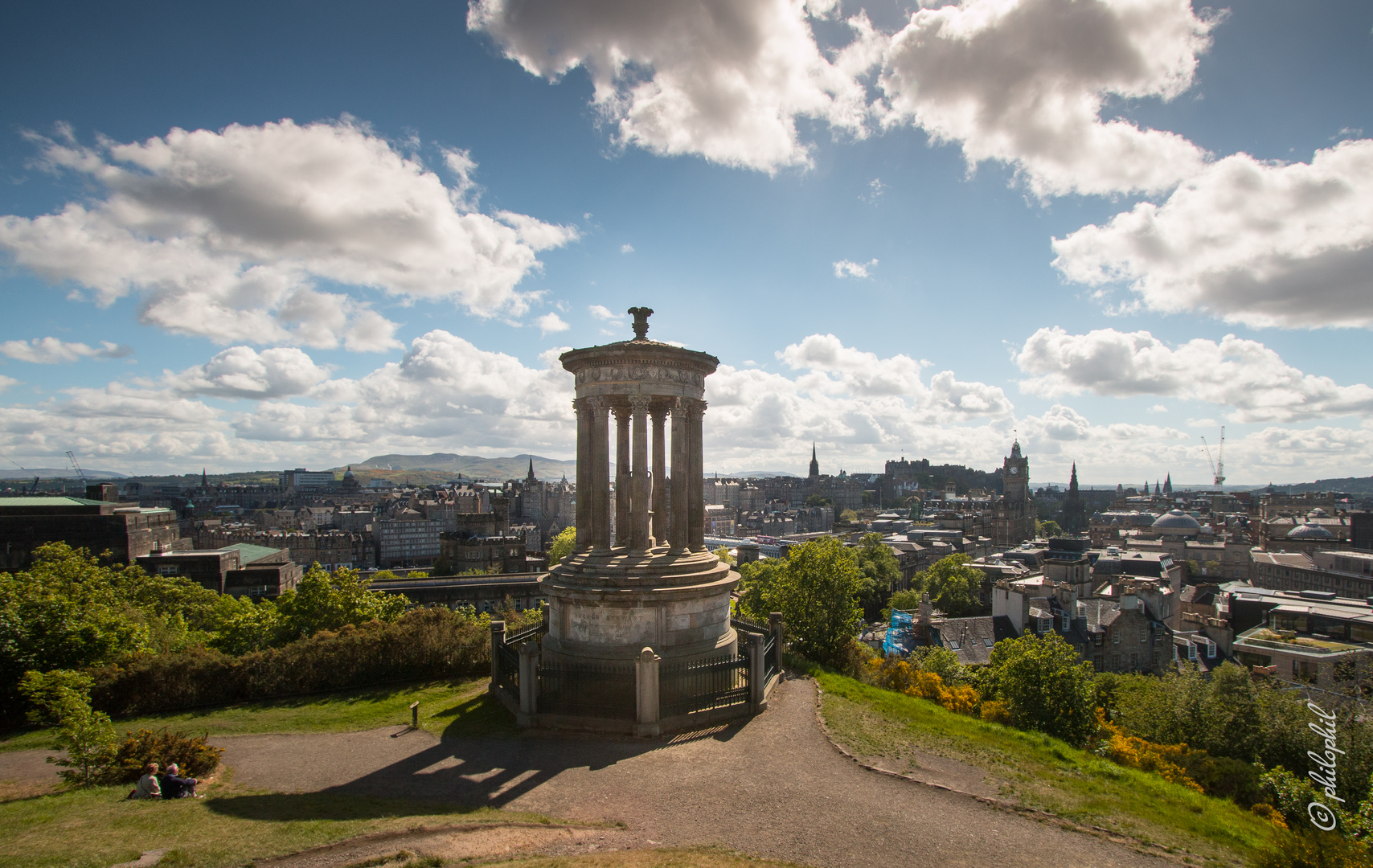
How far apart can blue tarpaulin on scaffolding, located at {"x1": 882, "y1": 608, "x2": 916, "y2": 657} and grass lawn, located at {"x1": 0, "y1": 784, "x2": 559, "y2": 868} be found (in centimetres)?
4545

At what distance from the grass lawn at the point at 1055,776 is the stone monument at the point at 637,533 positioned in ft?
15.7

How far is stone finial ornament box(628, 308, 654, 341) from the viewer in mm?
22141

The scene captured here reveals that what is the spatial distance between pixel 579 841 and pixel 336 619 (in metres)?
23.1

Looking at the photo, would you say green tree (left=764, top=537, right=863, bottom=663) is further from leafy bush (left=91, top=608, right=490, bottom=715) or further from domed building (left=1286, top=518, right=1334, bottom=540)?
domed building (left=1286, top=518, right=1334, bottom=540)

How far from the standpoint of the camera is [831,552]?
1298 inches

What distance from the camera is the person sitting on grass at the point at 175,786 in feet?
43.1

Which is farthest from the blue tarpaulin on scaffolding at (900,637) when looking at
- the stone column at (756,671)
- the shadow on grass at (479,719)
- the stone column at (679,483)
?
the shadow on grass at (479,719)

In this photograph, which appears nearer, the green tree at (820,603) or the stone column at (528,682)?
the stone column at (528,682)

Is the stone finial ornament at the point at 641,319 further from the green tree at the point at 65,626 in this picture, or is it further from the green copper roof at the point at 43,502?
the green copper roof at the point at 43,502

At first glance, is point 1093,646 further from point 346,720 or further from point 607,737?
point 346,720

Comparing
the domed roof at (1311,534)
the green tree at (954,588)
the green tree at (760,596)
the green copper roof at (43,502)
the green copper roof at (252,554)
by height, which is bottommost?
the green tree at (954,588)

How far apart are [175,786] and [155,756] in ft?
5.33

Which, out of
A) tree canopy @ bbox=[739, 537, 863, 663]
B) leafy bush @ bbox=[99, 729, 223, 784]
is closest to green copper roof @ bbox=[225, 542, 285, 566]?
tree canopy @ bbox=[739, 537, 863, 663]

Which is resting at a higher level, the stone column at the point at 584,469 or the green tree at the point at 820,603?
the stone column at the point at 584,469
